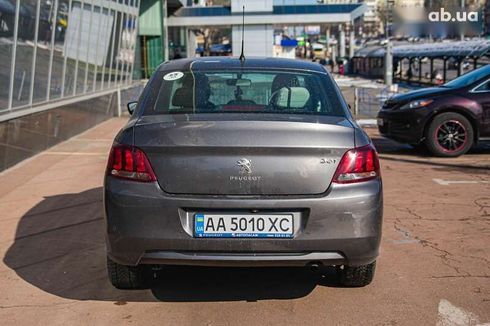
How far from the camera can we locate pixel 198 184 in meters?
3.78

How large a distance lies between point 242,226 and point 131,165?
0.75m

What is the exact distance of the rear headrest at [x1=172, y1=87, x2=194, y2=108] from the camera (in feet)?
14.5

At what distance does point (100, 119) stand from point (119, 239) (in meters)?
13.2

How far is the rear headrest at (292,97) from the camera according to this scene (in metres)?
4.43

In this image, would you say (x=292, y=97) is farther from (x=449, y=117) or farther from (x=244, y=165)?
(x=449, y=117)

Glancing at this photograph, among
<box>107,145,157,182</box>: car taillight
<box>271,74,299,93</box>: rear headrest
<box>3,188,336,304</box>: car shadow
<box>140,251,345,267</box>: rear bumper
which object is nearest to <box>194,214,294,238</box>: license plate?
<box>140,251,345,267</box>: rear bumper

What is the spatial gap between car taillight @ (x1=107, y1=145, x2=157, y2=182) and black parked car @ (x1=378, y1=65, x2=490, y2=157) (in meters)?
7.32

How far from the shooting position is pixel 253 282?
Result: 15.2 feet

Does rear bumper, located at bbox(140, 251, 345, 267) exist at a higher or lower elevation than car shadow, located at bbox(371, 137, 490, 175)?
lower

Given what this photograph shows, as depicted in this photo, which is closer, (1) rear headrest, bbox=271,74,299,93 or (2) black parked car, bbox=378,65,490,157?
(1) rear headrest, bbox=271,74,299,93

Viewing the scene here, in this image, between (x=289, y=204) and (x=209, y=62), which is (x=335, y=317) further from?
(x=209, y=62)

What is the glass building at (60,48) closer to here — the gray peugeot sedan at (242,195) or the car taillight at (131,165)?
the car taillight at (131,165)

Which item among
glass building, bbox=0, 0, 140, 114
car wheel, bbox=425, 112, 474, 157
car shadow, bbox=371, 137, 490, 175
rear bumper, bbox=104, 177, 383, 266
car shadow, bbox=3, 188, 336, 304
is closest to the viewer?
rear bumper, bbox=104, 177, 383, 266

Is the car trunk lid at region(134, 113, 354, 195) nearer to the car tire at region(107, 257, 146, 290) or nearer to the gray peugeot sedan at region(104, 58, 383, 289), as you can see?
the gray peugeot sedan at region(104, 58, 383, 289)
